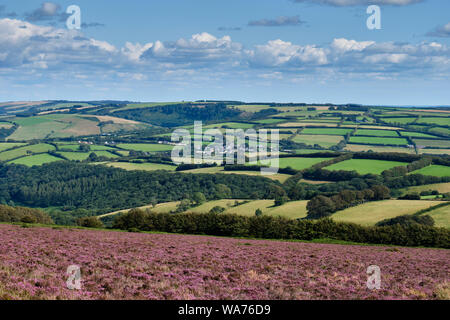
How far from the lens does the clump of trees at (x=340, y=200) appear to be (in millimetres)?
123312

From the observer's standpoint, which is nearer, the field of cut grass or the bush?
the bush

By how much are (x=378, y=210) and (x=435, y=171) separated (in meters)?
68.2

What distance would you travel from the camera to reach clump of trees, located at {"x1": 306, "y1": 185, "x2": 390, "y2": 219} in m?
123

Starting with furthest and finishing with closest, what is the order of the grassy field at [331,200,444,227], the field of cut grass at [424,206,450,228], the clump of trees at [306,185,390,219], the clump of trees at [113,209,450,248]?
the clump of trees at [306,185,390,219], the grassy field at [331,200,444,227], the field of cut grass at [424,206,450,228], the clump of trees at [113,209,450,248]

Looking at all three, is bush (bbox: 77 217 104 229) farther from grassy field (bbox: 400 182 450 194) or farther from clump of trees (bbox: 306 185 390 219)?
grassy field (bbox: 400 182 450 194)

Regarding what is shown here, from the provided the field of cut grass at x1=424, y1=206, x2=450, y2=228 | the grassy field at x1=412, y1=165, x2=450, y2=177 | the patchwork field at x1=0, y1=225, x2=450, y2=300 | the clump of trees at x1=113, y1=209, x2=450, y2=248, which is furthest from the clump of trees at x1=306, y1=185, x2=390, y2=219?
the patchwork field at x1=0, y1=225, x2=450, y2=300

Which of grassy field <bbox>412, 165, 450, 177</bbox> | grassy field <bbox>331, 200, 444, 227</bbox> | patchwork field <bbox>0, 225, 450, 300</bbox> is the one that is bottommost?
grassy field <bbox>331, 200, 444, 227</bbox>

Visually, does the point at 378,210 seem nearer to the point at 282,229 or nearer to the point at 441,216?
the point at 441,216

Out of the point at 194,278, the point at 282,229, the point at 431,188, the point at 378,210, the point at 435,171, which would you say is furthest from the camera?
the point at 435,171

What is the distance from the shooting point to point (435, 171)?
173 metres

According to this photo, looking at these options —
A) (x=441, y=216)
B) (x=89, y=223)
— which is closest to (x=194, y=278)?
(x=89, y=223)

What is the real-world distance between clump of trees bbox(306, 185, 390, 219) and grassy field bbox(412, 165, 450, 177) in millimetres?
36740
